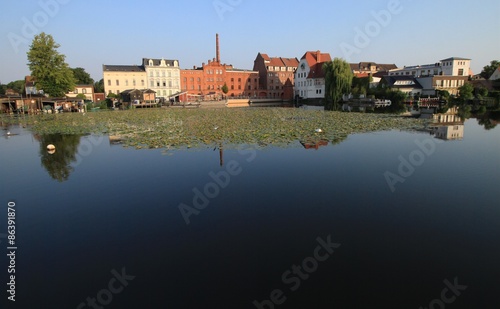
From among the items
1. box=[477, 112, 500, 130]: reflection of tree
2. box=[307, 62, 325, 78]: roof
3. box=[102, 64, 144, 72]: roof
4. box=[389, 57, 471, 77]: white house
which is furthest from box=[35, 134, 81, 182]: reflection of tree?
box=[389, 57, 471, 77]: white house

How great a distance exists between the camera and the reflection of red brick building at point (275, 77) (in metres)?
86.4

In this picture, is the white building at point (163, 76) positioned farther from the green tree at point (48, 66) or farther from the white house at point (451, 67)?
the white house at point (451, 67)

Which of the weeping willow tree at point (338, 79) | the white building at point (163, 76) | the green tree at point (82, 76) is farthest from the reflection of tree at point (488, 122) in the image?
the green tree at point (82, 76)

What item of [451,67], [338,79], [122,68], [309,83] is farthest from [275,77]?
[451,67]

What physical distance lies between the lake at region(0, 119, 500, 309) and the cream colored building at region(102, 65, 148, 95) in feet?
207

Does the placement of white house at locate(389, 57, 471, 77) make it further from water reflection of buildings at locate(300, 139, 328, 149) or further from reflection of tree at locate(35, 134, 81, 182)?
reflection of tree at locate(35, 134, 81, 182)

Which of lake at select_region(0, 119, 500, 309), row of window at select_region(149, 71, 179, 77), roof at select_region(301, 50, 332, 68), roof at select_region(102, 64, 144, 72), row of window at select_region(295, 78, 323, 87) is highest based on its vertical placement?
roof at select_region(301, 50, 332, 68)

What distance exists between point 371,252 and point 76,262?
546cm

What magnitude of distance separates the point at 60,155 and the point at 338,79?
56.5 metres

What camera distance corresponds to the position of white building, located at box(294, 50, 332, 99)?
72419mm

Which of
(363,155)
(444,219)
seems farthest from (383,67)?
(444,219)

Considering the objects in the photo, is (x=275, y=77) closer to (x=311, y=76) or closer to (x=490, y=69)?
(x=311, y=76)

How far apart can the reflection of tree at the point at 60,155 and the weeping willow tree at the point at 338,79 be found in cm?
5211

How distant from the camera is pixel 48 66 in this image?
48469 mm
